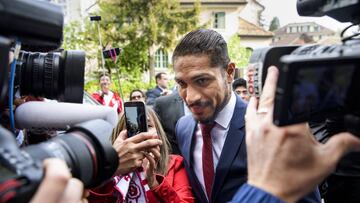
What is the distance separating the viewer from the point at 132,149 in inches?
66.4

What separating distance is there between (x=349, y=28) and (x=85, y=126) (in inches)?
32.9

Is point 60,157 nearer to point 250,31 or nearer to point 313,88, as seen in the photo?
point 313,88

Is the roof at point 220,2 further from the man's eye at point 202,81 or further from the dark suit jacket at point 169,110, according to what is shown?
the man's eye at point 202,81

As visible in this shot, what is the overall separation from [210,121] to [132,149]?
43 centimetres

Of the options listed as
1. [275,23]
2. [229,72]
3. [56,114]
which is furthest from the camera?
[275,23]

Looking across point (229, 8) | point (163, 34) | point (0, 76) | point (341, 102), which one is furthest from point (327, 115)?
point (229, 8)

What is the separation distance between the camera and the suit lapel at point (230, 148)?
1.77 metres

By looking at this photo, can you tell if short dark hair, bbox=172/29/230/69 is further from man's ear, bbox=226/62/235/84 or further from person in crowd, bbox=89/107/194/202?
person in crowd, bbox=89/107/194/202

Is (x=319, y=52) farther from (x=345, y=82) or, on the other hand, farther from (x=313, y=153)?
(x=313, y=153)

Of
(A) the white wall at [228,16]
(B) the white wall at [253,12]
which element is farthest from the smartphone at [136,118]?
(B) the white wall at [253,12]

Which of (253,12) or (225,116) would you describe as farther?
(253,12)

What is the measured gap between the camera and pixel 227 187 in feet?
5.76

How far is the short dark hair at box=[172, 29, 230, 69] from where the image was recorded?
204 cm

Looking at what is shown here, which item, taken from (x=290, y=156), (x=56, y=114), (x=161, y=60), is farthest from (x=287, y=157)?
→ (x=161, y=60)
